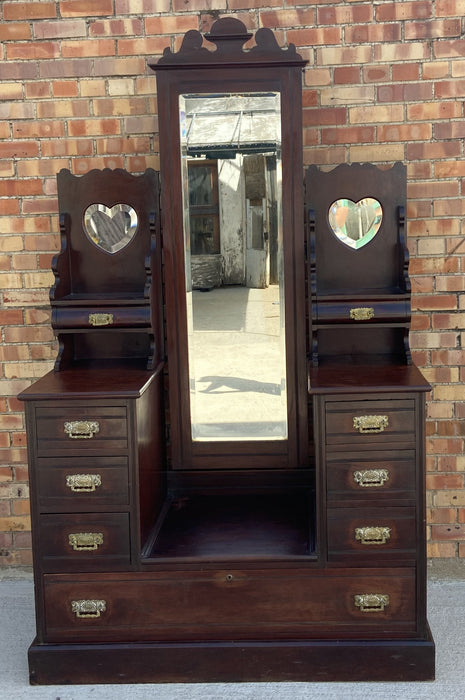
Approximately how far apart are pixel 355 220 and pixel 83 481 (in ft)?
4.67

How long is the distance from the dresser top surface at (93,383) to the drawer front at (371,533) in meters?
0.79

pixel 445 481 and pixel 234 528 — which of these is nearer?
pixel 234 528

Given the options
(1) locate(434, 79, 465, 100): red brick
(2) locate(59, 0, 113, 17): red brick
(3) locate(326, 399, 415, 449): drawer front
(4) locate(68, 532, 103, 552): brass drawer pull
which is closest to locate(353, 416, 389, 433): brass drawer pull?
(3) locate(326, 399, 415, 449): drawer front

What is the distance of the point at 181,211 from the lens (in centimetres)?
323

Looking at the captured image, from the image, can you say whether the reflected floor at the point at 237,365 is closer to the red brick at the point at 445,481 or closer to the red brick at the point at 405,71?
the red brick at the point at 445,481

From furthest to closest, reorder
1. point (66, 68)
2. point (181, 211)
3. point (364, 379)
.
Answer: point (66, 68)
point (181, 211)
point (364, 379)

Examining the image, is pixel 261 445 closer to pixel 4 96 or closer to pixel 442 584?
pixel 442 584

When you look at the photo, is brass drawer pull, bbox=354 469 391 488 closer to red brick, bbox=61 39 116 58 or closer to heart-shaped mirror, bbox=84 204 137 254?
heart-shaped mirror, bbox=84 204 137 254

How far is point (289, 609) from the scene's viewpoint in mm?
2895

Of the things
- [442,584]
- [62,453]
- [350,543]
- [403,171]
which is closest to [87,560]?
[62,453]

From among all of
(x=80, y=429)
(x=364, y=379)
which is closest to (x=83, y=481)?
(x=80, y=429)

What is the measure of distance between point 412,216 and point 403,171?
0.94ft

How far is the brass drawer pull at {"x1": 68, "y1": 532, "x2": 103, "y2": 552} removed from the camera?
113 inches

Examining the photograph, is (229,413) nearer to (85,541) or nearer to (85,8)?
(85,541)
